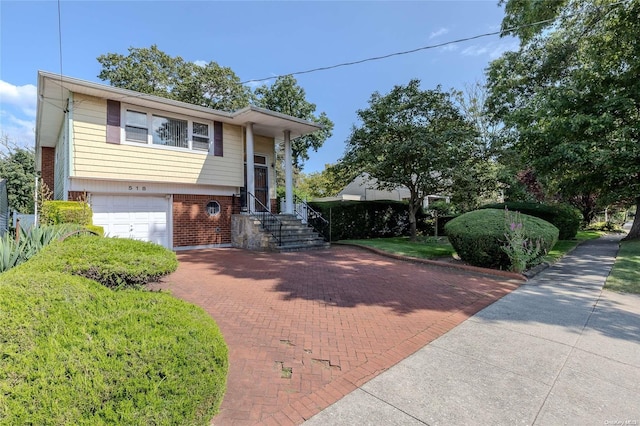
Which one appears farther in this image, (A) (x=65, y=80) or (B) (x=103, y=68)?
(B) (x=103, y=68)

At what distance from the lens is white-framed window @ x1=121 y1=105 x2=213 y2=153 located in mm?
9836

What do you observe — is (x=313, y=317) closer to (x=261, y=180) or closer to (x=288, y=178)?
(x=288, y=178)

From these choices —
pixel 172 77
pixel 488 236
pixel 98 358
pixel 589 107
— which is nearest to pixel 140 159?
pixel 98 358

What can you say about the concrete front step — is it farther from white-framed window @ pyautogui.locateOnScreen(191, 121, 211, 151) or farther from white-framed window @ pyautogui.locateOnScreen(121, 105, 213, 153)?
white-framed window @ pyautogui.locateOnScreen(121, 105, 213, 153)

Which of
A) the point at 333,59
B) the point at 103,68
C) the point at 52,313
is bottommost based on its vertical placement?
the point at 52,313

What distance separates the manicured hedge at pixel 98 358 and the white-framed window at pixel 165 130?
29.7 ft

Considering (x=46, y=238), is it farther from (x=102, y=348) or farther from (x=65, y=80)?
(x=65, y=80)

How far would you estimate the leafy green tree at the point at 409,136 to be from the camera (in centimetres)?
1238

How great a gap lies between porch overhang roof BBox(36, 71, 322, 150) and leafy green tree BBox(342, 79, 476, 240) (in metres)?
2.60

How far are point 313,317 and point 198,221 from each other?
8.36 m

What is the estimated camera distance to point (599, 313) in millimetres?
4684

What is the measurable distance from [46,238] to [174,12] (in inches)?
331

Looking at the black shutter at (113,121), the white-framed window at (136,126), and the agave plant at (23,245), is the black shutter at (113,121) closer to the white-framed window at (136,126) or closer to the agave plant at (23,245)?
the white-framed window at (136,126)

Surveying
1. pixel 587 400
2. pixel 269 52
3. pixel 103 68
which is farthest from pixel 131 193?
pixel 103 68
